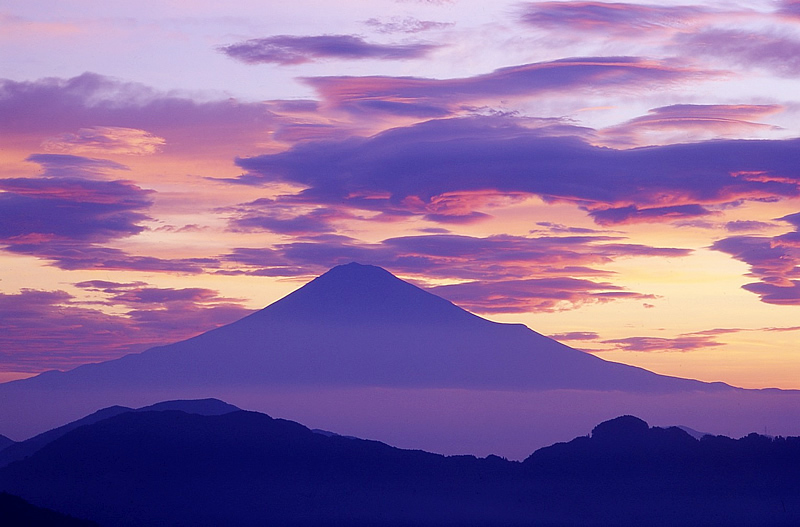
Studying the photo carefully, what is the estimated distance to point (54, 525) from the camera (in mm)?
98375

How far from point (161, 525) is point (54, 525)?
10509cm

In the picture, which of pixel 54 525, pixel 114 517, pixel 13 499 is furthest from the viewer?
pixel 114 517

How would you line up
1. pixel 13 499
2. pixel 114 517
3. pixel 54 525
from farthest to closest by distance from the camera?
pixel 114 517 → pixel 13 499 → pixel 54 525

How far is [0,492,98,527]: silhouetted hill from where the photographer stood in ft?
319

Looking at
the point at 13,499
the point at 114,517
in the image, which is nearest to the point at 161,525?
the point at 114,517

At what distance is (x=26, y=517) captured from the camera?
3912 inches

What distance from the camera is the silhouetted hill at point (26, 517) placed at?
97.4 metres

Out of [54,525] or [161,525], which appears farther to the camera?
[161,525]

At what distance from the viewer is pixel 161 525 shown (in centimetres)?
19988

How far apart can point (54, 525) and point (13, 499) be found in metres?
10.9

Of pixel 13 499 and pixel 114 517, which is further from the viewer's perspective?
pixel 114 517

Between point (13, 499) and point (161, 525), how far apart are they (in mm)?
96340

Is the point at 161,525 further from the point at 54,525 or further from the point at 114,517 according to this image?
the point at 54,525

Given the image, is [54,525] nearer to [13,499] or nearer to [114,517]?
[13,499]
